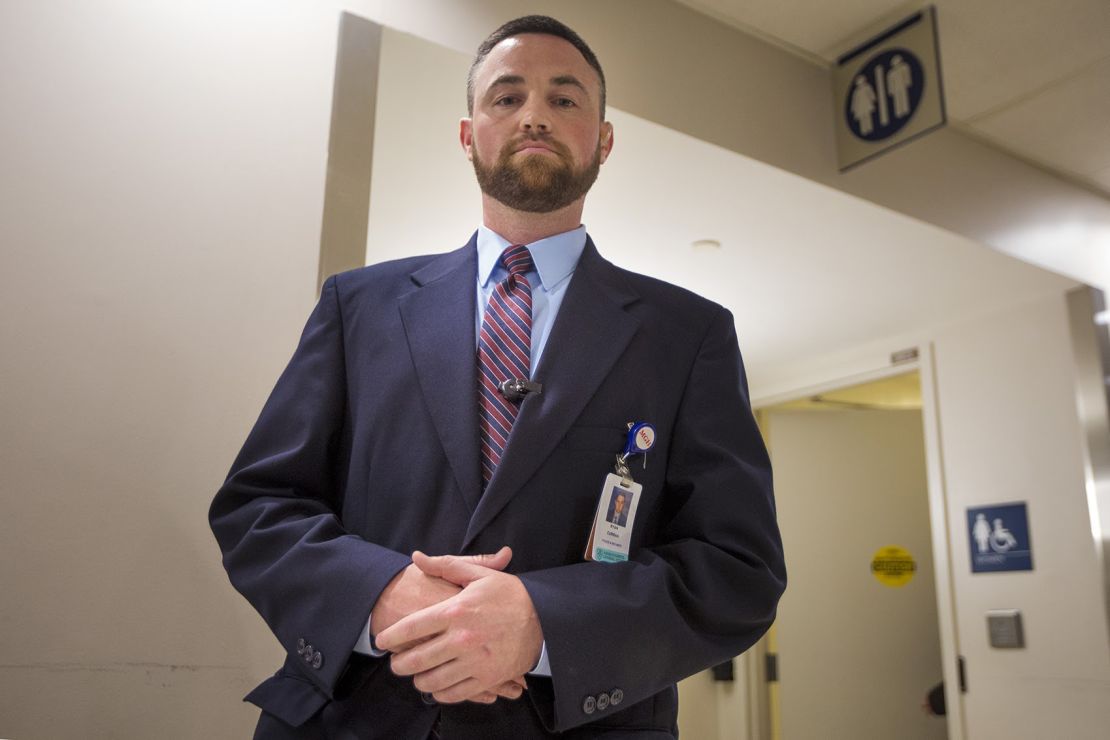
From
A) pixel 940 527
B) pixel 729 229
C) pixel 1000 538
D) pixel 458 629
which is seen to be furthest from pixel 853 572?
pixel 458 629

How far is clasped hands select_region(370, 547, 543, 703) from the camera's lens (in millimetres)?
875

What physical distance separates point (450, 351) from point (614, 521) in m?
0.29

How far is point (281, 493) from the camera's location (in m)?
1.07

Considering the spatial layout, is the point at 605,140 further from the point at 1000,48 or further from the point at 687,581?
the point at 1000,48

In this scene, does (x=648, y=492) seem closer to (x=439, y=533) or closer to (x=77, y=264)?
(x=439, y=533)

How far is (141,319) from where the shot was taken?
161 centimetres

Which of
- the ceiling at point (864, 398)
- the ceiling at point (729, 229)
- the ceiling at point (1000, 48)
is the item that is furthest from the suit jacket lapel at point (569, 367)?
the ceiling at point (864, 398)

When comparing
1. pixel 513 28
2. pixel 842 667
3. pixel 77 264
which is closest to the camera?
pixel 513 28

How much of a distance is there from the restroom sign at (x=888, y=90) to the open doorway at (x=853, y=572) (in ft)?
6.89

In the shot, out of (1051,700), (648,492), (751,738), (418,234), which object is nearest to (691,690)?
(751,738)

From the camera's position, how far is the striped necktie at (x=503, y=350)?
3.58ft

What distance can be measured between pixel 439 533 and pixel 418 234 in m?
2.49

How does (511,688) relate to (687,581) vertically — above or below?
below

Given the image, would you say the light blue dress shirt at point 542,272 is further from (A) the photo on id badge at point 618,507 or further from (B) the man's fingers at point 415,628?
(B) the man's fingers at point 415,628
